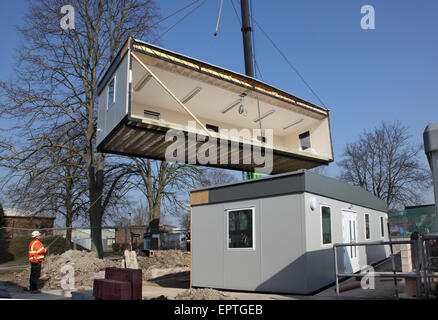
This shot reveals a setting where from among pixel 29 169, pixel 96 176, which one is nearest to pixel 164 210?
pixel 96 176

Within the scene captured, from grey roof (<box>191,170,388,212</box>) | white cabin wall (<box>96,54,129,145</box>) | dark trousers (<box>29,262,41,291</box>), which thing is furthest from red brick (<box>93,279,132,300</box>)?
dark trousers (<box>29,262,41,291</box>)

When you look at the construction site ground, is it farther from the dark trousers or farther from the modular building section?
the modular building section

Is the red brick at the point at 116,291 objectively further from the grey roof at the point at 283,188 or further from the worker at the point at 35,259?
the worker at the point at 35,259

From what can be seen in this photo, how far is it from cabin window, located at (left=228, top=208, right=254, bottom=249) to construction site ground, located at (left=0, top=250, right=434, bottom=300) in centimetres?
129

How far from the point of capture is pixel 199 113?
1628cm

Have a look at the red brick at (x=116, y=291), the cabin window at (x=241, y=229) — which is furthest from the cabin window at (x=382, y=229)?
the red brick at (x=116, y=291)

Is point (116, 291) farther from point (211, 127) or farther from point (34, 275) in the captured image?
point (211, 127)

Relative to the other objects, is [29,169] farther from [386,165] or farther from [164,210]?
[386,165]

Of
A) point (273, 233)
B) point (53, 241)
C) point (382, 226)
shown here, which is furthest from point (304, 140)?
point (53, 241)

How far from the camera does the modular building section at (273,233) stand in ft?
30.0

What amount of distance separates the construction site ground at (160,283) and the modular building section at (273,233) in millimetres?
443

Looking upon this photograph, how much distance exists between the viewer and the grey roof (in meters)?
9.35

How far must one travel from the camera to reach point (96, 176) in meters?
20.7

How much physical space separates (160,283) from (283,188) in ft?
23.9
